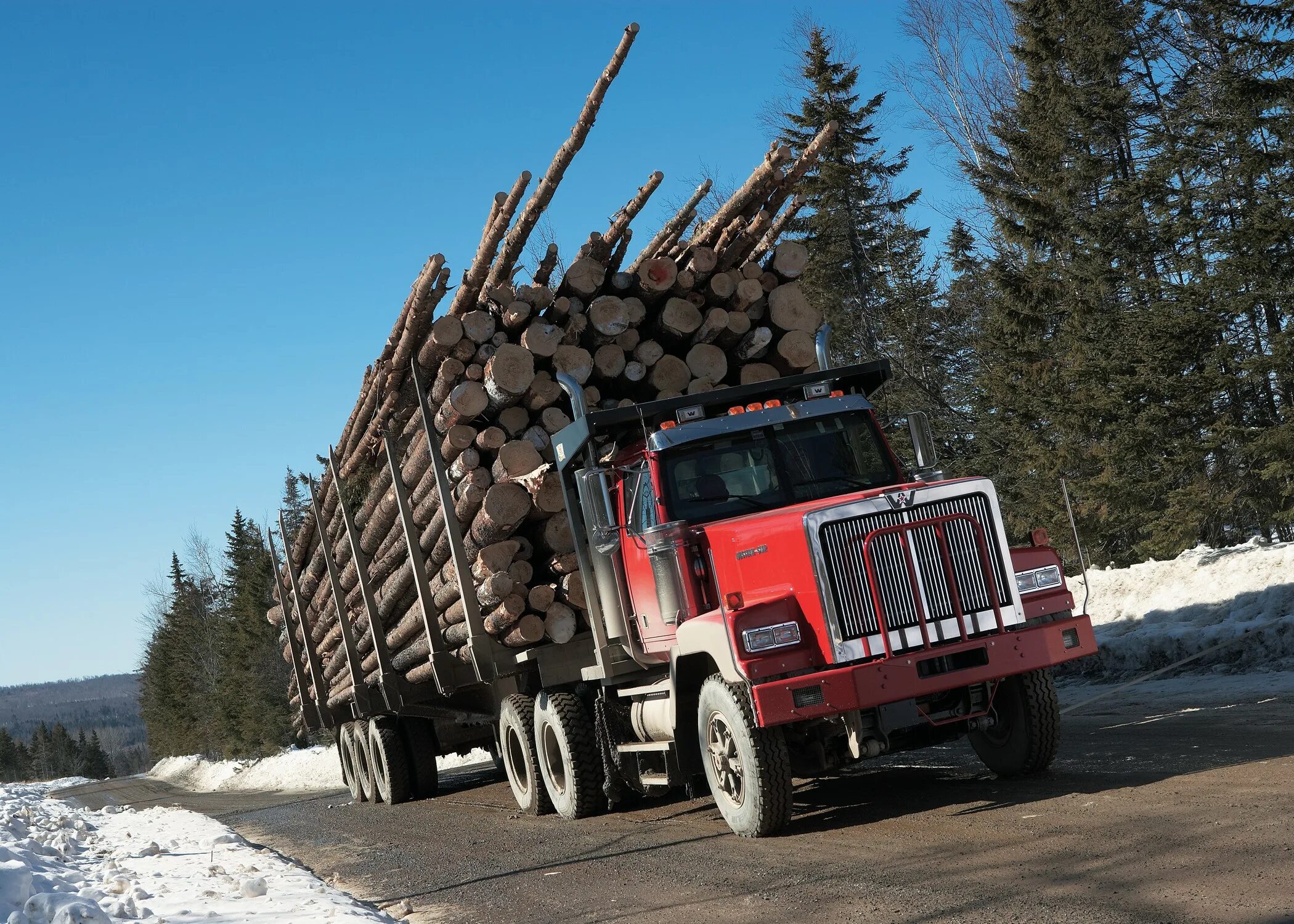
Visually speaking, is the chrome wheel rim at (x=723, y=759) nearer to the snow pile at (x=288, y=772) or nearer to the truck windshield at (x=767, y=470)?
the truck windshield at (x=767, y=470)

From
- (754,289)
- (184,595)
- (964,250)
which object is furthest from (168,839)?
(184,595)

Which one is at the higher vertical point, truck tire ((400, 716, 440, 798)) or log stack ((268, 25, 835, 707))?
log stack ((268, 25, 835, 707))

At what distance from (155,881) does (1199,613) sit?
11336 mm

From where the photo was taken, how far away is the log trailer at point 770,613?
7023 millimetres

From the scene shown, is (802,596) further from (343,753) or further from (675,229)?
(343,753)

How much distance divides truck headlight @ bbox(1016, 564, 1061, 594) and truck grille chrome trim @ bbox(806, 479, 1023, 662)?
0.19m

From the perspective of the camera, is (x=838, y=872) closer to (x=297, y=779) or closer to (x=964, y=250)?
(x=297, y=779)

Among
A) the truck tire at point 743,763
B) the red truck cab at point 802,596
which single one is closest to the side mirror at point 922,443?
the red truck cab at point 802,596

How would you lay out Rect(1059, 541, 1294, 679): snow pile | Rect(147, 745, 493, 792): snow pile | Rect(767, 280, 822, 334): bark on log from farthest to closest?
Rect(147, 745, 493, 792): snow pile < Rect(1059, 541, 1294, 679): snow pile < Rect(767, 280, 822, 334): bark on log

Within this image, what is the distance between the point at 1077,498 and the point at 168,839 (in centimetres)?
1900

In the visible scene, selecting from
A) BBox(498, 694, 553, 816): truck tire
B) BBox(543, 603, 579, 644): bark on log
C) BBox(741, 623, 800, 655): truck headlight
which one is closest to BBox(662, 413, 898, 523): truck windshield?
BBox(741, 623, 800, 655): truck headlight

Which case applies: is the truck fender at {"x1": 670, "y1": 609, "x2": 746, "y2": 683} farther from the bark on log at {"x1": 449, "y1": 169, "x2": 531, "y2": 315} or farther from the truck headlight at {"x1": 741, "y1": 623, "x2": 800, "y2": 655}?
the bark on log at {"x1": 449, "y1": 169, "x2": 531, "y2": 315}

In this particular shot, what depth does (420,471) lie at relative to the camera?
11.4 meters

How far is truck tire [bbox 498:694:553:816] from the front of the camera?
10438 millimetres
